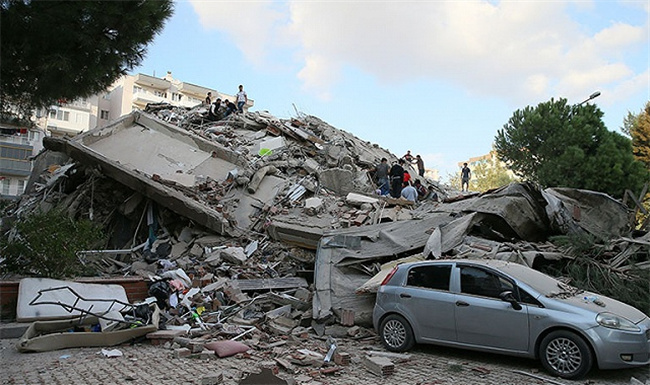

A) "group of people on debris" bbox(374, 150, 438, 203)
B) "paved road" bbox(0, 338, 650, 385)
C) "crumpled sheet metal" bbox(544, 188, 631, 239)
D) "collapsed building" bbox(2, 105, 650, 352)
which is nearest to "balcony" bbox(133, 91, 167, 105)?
"collapsed building" bbox(2, 105, 650, 352)

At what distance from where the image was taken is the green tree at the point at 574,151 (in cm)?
2528

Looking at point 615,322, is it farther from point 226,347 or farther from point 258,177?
point 258,177

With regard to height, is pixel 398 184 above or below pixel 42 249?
above

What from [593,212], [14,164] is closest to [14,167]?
[14,164]

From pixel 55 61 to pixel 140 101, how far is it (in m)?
55.1

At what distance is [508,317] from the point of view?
6711 millimetres

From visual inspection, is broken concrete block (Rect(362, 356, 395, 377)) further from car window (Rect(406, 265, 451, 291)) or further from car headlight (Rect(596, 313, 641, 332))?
car headlight (Rect(596, 313, 641, 332))

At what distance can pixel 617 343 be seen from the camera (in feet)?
19.7

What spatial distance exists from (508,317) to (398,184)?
9.38 m

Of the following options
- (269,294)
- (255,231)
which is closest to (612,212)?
(269,294)

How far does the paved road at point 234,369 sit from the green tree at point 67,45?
13.7 ft

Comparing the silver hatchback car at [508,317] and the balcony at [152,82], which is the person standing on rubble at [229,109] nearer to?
the silver hatchback car at [508,317]

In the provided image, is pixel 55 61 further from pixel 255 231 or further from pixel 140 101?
pixel 140 101

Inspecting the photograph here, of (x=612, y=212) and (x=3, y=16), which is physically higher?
(x=3, y=16)
